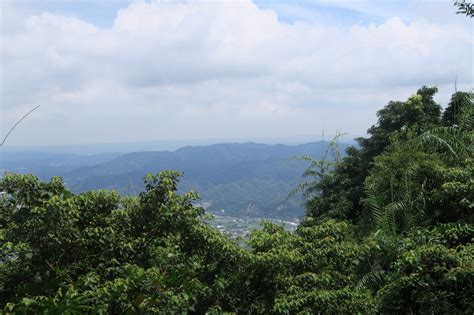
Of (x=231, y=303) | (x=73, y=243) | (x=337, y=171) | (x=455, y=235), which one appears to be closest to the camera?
(x=73, y=243)

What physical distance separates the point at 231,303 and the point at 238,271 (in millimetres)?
457

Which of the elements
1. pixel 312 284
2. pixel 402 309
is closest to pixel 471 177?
pixel 402 309

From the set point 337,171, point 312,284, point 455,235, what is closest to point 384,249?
point 455,235

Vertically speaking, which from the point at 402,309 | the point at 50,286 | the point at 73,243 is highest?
the point at 73,243

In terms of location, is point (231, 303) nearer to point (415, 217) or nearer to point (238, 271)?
point (238, 271)

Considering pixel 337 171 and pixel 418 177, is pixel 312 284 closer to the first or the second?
pixel 418 177

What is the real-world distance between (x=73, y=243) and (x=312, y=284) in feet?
11.1

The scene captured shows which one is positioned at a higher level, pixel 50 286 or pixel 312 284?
pixel 50 286

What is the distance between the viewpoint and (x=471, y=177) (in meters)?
9.70

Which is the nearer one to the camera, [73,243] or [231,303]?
[73,243]

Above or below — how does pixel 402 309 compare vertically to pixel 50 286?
below

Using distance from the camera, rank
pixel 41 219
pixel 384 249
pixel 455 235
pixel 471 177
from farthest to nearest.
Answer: pixel 471 177
pixel 384 249
pixel 455 235
pixel 41 219

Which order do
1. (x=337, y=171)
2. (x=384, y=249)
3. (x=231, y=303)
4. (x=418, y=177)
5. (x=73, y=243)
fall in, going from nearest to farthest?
(x=73, y=243)
(x=231, y=303)
(x=384, y=249)
(x=418, y=177)
(x=337, y=171)

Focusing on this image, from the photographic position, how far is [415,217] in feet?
33.8
